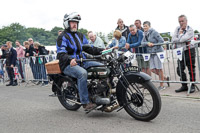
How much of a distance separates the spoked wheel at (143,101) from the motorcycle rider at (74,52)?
0.75m

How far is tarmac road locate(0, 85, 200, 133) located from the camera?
3.77m

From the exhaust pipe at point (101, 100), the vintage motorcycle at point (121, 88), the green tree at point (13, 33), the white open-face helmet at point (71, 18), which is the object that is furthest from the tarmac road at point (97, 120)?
the green tree at point (13, 33)

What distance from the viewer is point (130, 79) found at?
4.01 m

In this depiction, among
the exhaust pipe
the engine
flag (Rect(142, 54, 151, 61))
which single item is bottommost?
the exhaust pipe

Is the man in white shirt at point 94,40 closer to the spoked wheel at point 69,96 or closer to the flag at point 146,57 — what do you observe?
the flag at point 146,57

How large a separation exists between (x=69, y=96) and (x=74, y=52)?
0.97m

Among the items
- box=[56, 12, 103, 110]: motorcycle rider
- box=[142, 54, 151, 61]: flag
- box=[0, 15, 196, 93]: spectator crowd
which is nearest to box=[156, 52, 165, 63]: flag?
box=[0, 15, 196, 93]: spectator crowd

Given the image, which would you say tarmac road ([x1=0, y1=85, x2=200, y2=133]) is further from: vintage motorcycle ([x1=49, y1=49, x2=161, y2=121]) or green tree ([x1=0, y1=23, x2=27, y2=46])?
green tree ([x1=0, y1=23, x2=27, y2=46])

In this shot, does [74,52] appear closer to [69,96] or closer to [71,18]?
[71,18]

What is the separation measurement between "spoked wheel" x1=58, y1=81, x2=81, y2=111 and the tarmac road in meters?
0.13

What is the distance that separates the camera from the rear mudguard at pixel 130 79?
3839 millimetres

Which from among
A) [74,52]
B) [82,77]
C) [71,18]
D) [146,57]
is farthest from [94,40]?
[82,77]

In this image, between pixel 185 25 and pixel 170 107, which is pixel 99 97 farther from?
pixel 185 25

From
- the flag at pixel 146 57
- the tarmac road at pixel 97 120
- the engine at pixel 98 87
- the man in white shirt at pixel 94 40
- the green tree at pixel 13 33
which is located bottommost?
the tarmac road at pixel 97 120
